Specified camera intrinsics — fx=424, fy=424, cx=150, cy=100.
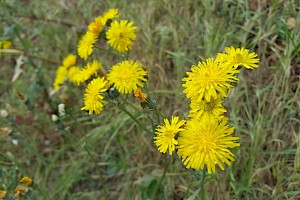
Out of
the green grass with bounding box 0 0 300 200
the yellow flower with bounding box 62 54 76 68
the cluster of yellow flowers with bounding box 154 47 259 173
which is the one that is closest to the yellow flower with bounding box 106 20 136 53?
the green grass with bounding box 0 0 300 200

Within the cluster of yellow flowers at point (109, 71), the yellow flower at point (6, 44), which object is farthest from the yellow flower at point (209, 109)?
the yellow flower at point (6, 44)

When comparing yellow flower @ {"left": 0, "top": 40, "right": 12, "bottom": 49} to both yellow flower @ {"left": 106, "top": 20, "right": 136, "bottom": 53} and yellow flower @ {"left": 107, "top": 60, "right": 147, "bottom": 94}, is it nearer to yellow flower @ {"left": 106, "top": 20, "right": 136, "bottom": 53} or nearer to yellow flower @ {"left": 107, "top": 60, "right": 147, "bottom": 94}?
yellow flower @ {"left": 106, "top": 20, "right": 136, "bottom": 53}

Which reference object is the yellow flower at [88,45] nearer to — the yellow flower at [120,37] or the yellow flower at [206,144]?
the yellow flower at [120,37]

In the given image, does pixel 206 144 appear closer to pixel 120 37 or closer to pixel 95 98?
pixel 95 98

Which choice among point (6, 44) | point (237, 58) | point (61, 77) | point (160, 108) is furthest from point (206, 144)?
point (6, 44)

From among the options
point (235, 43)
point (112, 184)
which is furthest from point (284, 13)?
point (112, 184)

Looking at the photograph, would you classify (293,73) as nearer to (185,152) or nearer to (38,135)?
(185,152)
